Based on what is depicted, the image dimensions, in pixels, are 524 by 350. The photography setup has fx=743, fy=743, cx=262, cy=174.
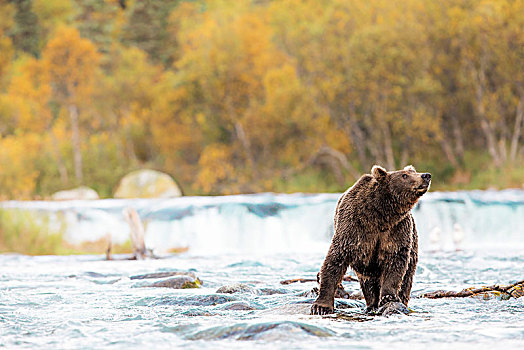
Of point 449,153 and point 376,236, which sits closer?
point 376,236

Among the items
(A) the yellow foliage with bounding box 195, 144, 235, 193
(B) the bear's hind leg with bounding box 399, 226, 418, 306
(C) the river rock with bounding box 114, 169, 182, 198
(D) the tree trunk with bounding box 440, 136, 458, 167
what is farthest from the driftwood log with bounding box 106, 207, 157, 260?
(D) the tree trunk with bounding box 440, 136, 458, 167

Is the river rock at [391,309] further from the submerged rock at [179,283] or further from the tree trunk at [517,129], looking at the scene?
the tree trunk at [517,129]

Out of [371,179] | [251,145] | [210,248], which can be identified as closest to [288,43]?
[251,145]

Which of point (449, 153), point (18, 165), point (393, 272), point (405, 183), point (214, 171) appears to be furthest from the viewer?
point (214, 171)

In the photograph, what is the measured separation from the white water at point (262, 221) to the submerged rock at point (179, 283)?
7967mm

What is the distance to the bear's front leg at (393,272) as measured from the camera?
209 inches

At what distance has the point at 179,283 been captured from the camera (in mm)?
7883

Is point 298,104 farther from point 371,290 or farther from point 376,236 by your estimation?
point 376,236

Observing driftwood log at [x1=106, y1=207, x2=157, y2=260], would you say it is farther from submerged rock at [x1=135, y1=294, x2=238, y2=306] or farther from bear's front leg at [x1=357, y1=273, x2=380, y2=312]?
bear's front leg at [x1=357, y1=273, x2=380, y2=312]

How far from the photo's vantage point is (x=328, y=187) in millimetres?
28922

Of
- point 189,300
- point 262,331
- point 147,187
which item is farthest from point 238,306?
point 147,187

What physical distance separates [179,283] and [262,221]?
367 inches

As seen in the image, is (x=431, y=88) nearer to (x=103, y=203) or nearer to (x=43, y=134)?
(x=103, y=203)

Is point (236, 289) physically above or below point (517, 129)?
below
